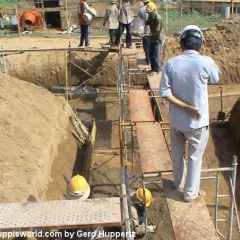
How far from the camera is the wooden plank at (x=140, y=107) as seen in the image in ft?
26.4

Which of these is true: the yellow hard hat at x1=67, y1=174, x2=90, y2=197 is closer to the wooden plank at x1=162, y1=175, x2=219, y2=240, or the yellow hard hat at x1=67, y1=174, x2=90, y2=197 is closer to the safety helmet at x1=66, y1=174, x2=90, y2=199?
the safety helmet at x1=66, y1=174, x2=90, y2=199

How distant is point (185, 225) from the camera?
4.56 metres

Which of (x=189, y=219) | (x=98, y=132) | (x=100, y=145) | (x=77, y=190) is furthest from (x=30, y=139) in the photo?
(x=189, y=219)

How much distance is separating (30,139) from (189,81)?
5.22 m

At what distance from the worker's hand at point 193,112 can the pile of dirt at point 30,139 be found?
144 inches

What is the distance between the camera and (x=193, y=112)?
4.39 meters

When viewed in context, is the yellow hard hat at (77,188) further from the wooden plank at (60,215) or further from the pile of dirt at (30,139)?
the pile of dirt at (30,139)

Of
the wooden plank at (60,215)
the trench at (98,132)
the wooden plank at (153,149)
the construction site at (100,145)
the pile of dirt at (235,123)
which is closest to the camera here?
the wooden plank at (60,215)

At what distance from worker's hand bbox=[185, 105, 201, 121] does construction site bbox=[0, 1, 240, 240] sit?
0.72m

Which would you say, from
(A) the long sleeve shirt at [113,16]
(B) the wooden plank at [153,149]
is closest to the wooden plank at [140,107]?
(B) the wooden plank at [153,149]

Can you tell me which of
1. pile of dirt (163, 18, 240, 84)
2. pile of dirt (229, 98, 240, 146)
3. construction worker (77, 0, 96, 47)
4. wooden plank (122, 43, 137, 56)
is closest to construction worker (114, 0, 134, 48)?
wooden plank (122, 43, 137, 56)

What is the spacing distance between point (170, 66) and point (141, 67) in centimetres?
664

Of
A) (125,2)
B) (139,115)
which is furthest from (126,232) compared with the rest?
(125,2)

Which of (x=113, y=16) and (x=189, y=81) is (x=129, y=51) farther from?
(x=189, y=81)
